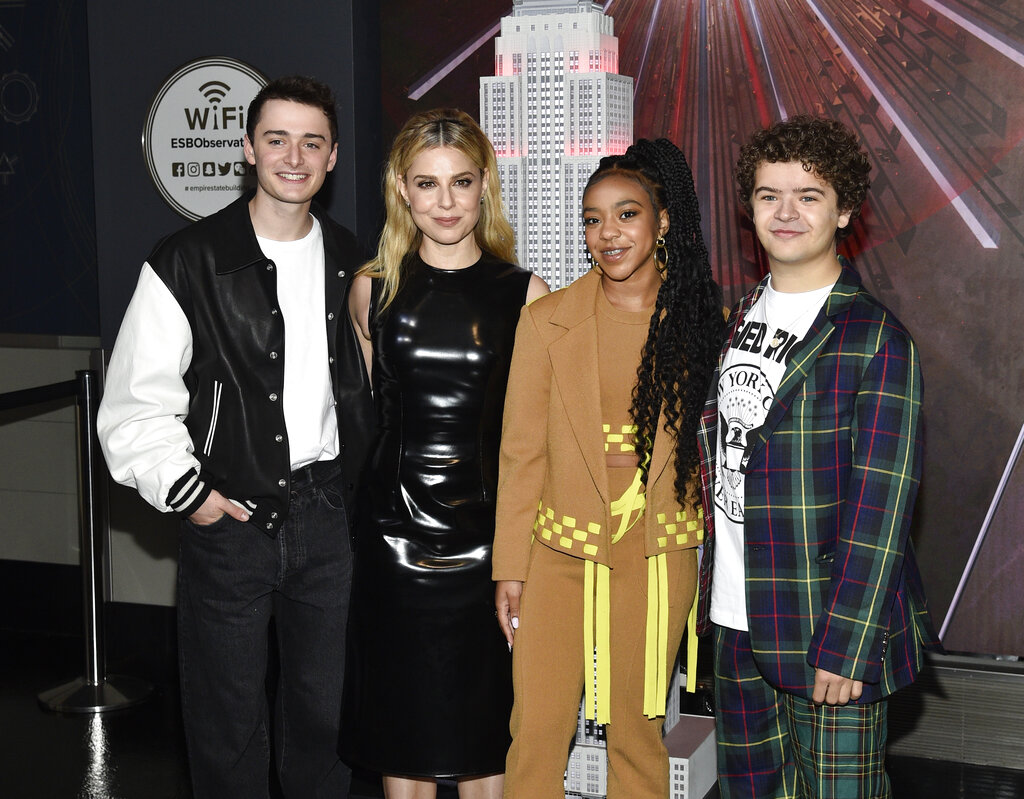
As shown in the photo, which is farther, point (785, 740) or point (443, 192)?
point (443, 192)

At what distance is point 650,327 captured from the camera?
258 cm

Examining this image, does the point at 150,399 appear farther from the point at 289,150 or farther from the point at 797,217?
the point at 797,217

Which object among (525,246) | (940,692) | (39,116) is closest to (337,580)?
(525,246)

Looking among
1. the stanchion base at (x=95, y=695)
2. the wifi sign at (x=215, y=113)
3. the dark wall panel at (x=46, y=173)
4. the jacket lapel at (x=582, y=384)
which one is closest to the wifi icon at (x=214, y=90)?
the wifi sign at (x=215, y=113)

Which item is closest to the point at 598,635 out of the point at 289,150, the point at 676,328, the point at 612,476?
the point at 612,476

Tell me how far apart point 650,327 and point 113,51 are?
283cm

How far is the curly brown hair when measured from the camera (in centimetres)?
227

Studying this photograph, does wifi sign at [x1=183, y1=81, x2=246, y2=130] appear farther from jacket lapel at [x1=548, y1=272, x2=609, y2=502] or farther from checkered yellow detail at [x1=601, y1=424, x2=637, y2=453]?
checkered yellow detail at [x1=601, y1=424, x2=637, y2=453]

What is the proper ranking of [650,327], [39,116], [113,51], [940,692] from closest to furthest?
[650,327]
[940,692]
[113,51]
[39,116]

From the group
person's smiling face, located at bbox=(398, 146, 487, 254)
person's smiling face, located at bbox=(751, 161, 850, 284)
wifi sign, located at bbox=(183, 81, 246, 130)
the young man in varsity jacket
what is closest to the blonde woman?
person's smiling face, located at bbox=(398, 146, 487, 254)

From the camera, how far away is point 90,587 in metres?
4.61

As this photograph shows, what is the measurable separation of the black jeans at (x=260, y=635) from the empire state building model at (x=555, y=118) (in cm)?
91

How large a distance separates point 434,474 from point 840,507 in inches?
38.9

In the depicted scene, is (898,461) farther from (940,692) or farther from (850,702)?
(940,692)
